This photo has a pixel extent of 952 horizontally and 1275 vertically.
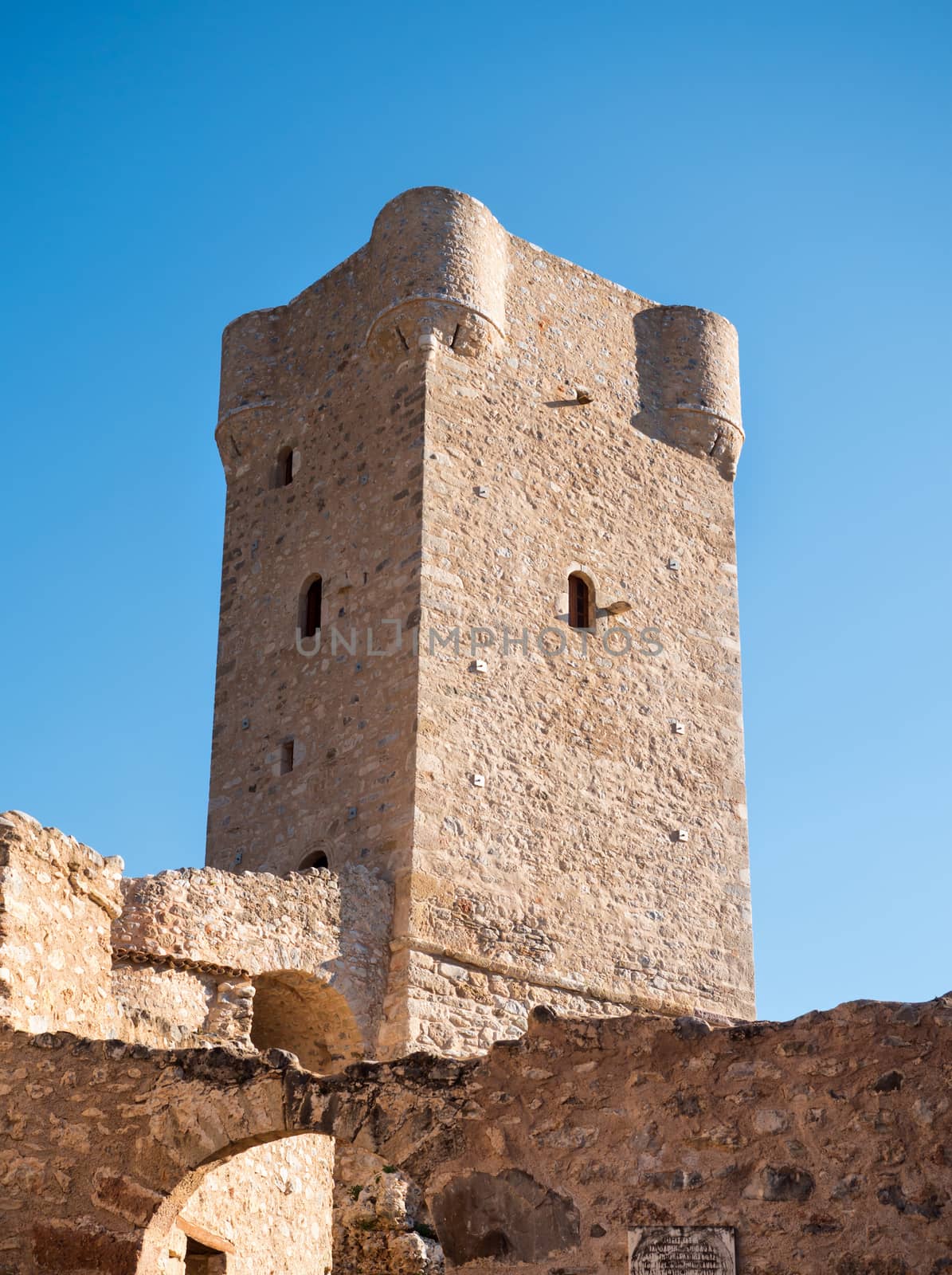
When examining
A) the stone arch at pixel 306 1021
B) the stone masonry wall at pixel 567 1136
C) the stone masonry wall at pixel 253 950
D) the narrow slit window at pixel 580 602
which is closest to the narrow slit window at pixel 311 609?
the narrow slit window at pixel 580 602

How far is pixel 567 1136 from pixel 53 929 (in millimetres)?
2999

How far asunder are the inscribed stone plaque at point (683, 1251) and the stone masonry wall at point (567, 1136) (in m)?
0.04

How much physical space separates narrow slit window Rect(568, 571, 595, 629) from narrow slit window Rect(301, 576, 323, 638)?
2.43 m

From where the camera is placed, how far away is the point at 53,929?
8117mm

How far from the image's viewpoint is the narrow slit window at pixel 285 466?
16.8 meters

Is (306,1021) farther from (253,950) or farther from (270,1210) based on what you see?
(270,1210)

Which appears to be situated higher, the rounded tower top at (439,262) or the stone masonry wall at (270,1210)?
the rounded tower top at (439,262)

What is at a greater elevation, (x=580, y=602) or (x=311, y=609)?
(x=580, y=602)

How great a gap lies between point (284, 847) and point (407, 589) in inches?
105

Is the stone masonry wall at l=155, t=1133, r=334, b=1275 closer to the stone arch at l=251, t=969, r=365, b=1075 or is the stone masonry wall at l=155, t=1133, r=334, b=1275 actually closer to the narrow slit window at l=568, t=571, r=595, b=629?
the stone arch at l=251, t=969, r=365, b=1075

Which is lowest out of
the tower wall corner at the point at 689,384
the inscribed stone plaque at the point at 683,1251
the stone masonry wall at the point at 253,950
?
the inscribed stone plaque at the point at 683,1251

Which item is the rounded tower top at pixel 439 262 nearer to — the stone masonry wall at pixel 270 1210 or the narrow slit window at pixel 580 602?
the narrow slit window at pixel 580 602

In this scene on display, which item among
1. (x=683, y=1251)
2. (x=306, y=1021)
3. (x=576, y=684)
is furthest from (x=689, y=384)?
(x=683, y=1251)

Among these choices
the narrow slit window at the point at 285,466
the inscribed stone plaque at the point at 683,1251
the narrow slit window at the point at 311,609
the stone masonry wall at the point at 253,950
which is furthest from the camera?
the narrow slit window at the point at 285,466
